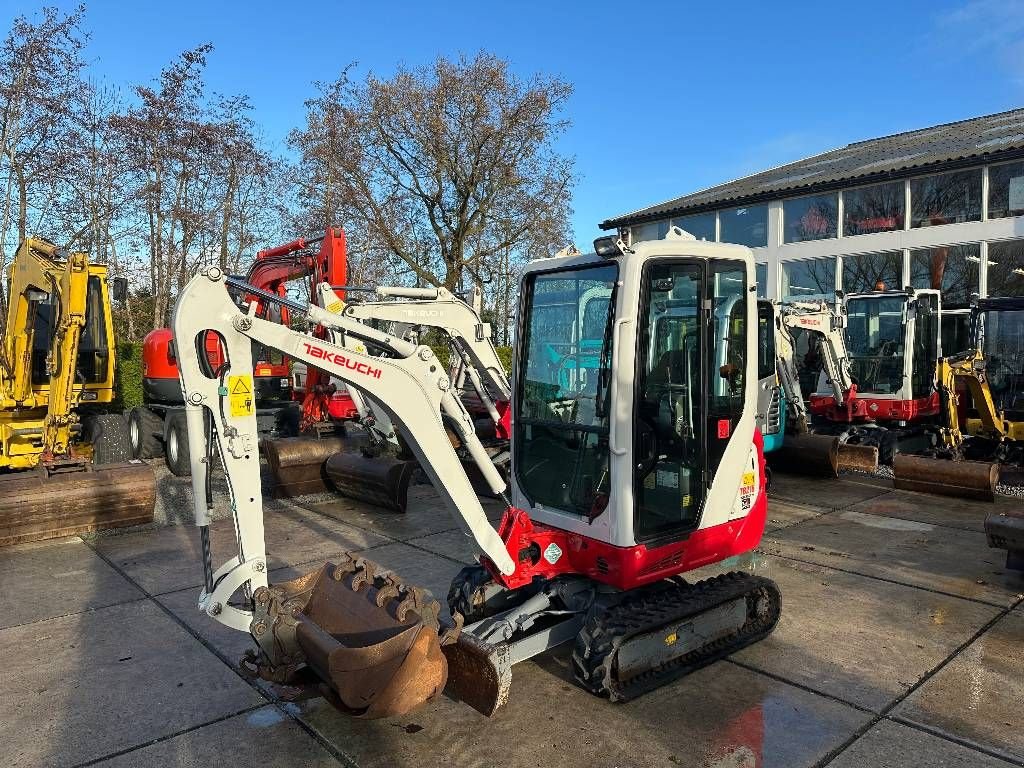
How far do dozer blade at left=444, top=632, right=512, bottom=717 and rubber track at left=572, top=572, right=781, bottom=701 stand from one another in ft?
1.84

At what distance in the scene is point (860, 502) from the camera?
891cm

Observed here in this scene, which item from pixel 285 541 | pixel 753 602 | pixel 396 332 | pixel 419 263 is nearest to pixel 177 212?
pixel 419 263

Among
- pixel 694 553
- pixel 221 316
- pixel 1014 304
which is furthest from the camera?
pixel 1014 304

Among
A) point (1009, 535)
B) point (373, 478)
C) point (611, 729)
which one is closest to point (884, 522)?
point (1009, 535)

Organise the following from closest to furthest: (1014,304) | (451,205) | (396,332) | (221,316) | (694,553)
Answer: (221,316) → (694,553) → (396,332) → (1014,304) → (451,205)

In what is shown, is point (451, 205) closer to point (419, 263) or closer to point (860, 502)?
point (419, 263)

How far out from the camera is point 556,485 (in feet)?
14.3

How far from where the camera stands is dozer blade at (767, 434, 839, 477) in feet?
33.9

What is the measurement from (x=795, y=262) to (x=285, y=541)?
15.5 m

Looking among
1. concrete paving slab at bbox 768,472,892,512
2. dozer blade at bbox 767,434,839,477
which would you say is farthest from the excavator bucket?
dozer blade at bbox 767,434,839,477

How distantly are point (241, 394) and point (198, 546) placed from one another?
4.28m

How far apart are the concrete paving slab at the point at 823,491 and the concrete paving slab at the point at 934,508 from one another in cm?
21

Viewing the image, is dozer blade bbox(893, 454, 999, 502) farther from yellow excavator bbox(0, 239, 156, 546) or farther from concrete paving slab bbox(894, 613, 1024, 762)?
yellow excavator bbox(0, 239, 156, 546)

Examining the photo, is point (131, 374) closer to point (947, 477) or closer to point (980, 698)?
point (947, 477)
